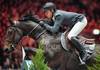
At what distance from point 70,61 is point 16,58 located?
431cm

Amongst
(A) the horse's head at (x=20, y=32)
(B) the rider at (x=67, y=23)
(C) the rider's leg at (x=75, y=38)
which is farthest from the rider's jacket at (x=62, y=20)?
(A) the horse's head at (x=20, y=32)

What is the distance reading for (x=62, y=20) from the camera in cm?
914

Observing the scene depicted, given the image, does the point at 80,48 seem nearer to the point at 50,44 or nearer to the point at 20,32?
the point at 50,44

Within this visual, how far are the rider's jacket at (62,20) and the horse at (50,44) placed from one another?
0.19 m

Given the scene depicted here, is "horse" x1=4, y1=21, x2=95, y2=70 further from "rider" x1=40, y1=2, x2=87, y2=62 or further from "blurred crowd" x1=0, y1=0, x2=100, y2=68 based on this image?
"blurred crowd" x1=0, y1=0, x2=100, y2=68

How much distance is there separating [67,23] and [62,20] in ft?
0.70

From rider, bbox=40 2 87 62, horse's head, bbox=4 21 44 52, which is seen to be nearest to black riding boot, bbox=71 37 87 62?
rider, bbox=40 2 87 62

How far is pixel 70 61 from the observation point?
9.33 metres

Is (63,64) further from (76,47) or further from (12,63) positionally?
(12,63)

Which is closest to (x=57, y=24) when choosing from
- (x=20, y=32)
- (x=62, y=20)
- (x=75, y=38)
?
(x=62, y=20)

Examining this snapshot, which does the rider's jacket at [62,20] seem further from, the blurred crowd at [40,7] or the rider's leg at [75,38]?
the blurred crowd at [40,7]

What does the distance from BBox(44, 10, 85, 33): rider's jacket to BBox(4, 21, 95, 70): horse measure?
185 millimetres

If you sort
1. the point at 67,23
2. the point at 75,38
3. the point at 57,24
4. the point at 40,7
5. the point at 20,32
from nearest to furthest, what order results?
the point at 57,24 → the point at 75,38 → the point at 67,23 → the point at 20,32 → the point at 40,7

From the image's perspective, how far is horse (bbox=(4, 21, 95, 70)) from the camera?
9.23m
